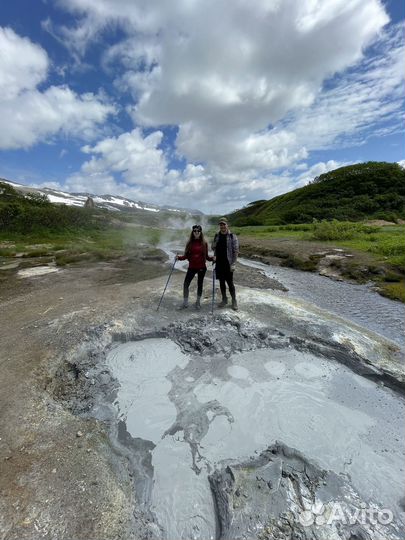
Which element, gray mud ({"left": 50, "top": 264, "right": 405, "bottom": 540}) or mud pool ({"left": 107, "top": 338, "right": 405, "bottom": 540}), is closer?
gray mud ({"left": 50, "top": 264, "right": 405, "bottom": 540})

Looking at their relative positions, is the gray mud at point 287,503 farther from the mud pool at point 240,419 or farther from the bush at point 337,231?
the bush at point 337,231

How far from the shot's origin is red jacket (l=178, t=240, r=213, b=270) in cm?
1056

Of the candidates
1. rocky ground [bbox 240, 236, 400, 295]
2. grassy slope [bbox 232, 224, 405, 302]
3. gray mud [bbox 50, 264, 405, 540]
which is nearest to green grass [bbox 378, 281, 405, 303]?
grassy slope [bbox 232, 224, 405, 302]

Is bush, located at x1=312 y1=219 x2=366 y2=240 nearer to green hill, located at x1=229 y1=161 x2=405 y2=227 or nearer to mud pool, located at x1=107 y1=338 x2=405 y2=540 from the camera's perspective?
green hill, located at x1=229 y1=161 x2=405 y2=227

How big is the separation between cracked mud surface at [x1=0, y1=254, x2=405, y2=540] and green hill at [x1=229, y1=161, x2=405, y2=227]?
47101 mm

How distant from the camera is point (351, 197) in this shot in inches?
2510

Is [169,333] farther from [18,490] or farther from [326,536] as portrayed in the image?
[326,536]

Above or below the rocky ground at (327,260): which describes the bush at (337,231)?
above

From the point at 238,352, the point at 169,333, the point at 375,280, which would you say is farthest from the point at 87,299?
the point at 375,280

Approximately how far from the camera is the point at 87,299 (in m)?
12.3

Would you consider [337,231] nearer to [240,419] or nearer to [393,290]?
[393,290]

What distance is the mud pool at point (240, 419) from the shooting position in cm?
445

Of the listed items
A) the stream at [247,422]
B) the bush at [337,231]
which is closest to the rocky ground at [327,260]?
the bush at [337,231]

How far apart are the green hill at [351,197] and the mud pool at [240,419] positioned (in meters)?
48.7
